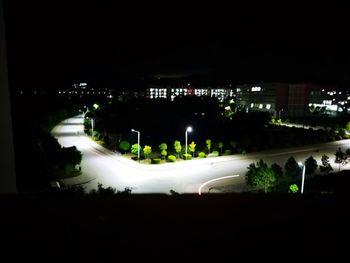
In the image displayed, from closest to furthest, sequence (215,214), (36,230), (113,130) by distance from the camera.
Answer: (36,230) < (215,214) < (113,130)

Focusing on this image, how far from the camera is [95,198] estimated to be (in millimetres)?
2027

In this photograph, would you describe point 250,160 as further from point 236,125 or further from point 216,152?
point 236,125

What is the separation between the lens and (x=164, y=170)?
14.8 metres

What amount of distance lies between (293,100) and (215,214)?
165 ft

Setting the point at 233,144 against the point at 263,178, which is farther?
the point at 233,144

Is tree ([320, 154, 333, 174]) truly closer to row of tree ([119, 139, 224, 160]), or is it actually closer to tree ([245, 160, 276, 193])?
tree ([245, 160, 276, 193])

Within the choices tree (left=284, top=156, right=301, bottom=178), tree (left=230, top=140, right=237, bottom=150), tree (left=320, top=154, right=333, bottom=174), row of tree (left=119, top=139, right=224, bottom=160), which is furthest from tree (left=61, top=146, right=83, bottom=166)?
tree (left=320, top=154, right=333, bottom=174)

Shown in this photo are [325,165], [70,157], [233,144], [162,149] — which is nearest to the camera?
[70,157]

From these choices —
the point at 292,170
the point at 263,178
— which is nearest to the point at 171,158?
the point at 292,170

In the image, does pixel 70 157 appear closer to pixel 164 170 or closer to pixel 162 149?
pixel 164 170

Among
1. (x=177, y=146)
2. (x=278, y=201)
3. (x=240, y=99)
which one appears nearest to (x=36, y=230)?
(x=278, y=201)

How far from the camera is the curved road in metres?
12.6

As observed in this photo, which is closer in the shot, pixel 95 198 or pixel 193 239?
pixel 193 239

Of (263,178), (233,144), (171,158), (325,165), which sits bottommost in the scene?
(171,158)
